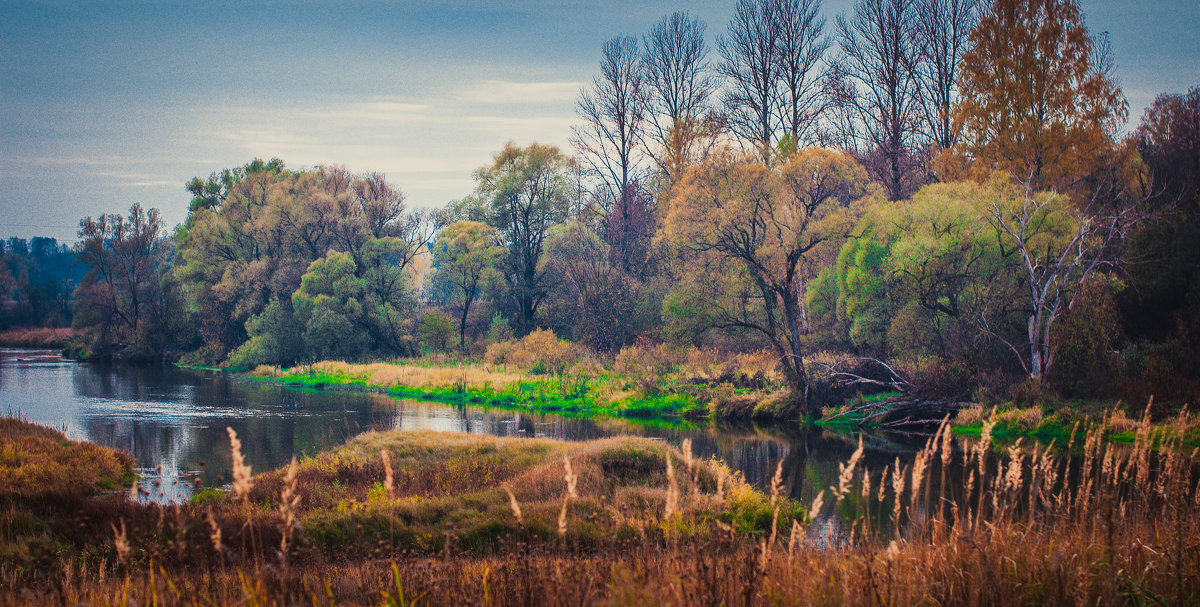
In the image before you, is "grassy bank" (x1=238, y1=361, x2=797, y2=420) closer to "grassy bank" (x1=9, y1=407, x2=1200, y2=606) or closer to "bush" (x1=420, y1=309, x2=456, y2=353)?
"bush" (x1=420, y1=309, x2=456, y2=353)

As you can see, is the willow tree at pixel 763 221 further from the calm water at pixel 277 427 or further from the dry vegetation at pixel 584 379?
the calm water at pixel 277 427

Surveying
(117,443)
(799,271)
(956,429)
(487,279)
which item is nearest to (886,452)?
(956,429)

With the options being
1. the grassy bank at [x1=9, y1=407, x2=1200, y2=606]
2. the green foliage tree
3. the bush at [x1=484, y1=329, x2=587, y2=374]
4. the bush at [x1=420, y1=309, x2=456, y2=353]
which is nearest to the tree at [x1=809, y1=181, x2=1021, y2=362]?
the grassy bank at [x1=9, y1=407, x2=1200, y2=606]

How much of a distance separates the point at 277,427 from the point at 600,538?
19904mm

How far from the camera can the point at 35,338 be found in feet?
234

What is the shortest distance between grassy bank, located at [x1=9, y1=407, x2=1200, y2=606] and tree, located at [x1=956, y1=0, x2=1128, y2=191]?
51.3 ft

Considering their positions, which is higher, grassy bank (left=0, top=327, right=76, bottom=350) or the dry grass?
→ grassy bank (left=0, top=327, right=76, bottom=350)

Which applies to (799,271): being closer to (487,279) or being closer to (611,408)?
(611,408)

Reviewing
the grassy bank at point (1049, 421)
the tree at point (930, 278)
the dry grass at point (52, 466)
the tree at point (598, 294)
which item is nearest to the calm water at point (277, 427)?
the dry grass at point (52, 466)

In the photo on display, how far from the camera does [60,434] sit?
21.3 m

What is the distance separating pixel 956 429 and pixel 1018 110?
46.4 ft

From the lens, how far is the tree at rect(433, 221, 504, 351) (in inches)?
1998

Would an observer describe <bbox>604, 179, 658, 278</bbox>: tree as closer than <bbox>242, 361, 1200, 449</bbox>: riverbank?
No

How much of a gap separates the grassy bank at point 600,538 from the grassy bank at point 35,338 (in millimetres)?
65471
